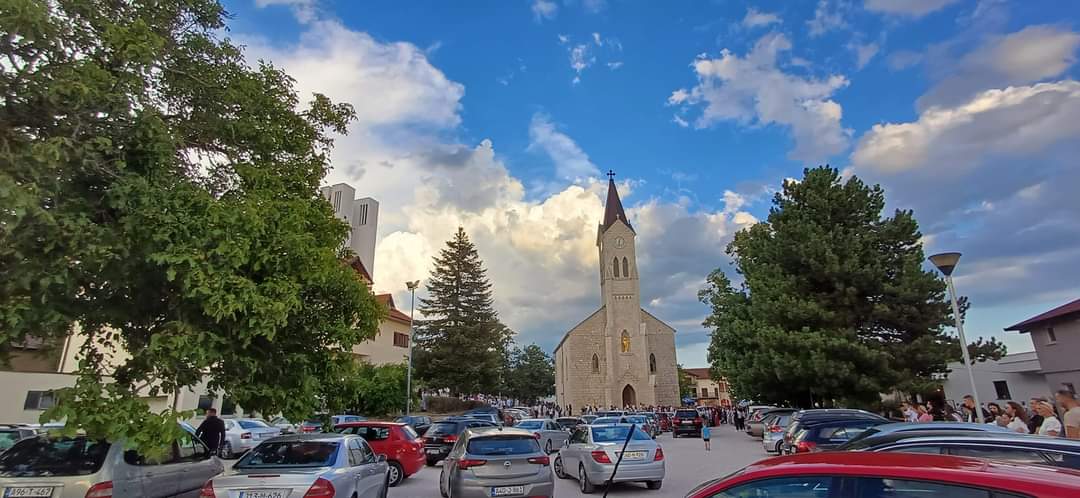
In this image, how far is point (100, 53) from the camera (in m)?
6.82

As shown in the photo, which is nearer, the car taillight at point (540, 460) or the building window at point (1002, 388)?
the car taillight at point (540, 460)

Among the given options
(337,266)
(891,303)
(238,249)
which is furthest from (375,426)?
(891,303)

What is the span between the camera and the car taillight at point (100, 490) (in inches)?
251

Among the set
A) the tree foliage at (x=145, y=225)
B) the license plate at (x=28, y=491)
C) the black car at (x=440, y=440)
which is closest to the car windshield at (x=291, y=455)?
the tree foliage at (x=145, y=225)

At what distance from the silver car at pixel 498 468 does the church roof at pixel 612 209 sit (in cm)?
5638

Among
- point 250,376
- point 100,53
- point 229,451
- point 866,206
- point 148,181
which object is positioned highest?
point 866,206

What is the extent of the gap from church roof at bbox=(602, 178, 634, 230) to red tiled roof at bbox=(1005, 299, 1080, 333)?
40.9 metres

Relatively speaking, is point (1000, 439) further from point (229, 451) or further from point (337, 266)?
point (229, 451)

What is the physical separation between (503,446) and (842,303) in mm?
21327

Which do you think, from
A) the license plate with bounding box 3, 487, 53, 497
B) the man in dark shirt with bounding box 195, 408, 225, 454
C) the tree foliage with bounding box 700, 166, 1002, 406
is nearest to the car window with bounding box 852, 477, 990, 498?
the license plate with bounding box 3, 487, 53, 497

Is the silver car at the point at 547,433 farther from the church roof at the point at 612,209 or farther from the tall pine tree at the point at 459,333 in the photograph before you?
the church roof at the point at 612,209

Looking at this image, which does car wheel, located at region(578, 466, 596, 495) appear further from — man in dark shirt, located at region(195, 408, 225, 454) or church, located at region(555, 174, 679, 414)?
church, located at region(555, 174, 679, 414)

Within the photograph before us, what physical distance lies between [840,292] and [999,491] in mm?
24684

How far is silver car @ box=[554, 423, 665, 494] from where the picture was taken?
37.5 feet
